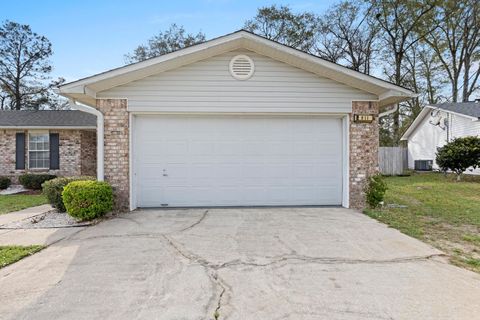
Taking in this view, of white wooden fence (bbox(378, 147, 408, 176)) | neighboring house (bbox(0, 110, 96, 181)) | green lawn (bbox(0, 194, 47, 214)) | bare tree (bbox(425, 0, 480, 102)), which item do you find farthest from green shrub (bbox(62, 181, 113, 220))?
bare tree (bbox(425, 0, 480, 102))

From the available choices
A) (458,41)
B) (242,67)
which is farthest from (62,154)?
(458,41)

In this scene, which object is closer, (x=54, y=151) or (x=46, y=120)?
(x=54, y=151)

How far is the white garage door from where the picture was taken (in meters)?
7.42

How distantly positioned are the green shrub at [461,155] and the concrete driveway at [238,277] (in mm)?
11885

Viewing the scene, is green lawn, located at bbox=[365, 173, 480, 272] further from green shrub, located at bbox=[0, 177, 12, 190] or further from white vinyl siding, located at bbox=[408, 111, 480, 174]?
green shrub, located at bbox=[0, 177, 12, 190]

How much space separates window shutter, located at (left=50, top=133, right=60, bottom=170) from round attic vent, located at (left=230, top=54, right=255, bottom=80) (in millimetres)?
9947

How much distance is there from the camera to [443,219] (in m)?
6.55

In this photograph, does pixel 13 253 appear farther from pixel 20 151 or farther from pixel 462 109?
pixel 462 109

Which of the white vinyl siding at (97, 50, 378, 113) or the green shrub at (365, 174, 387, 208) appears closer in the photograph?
the white vinyl siding at (97, 50, 378, 113)

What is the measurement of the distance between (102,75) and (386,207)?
303 inches

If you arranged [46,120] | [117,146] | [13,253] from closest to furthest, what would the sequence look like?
[13,253], [117,146], [46,120]

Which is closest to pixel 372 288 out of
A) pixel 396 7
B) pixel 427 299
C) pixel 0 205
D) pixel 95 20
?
pixel 427 299

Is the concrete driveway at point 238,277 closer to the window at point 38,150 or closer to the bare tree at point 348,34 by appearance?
the window at point 38,150

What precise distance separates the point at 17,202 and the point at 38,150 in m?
4.54
